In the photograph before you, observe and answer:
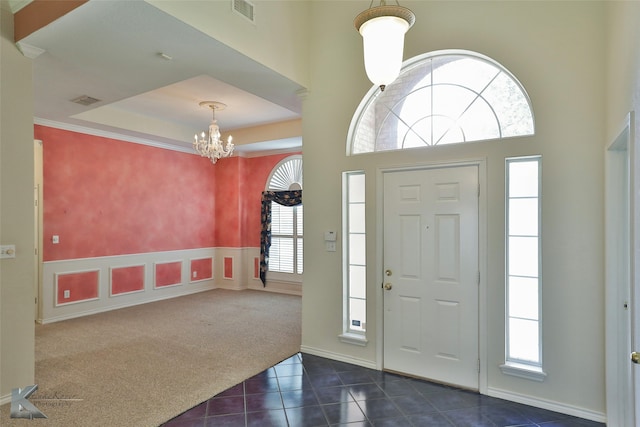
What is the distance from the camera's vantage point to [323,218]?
3.83m

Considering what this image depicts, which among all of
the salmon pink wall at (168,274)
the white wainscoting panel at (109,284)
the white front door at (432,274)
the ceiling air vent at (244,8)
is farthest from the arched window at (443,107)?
the salmon pink wall at (168,274)

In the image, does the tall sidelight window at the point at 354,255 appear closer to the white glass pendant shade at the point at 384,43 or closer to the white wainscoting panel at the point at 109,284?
the white glass pendant shade at the point at 384,43

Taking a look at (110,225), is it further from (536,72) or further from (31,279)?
(536,72)

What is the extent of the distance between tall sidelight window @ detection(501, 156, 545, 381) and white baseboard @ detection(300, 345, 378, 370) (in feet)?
3.97

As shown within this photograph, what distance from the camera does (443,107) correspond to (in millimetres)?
3273

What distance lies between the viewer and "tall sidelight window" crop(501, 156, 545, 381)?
2871 millimetres

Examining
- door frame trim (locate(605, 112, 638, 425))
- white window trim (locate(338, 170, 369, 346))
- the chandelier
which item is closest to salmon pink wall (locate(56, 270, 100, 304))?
the chandelier

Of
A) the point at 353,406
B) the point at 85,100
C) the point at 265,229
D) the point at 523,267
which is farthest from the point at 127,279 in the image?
the point at 523,267

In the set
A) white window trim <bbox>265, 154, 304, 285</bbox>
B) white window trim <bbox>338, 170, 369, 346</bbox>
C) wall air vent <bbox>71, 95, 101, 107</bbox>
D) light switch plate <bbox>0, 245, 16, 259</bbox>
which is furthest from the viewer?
white window trim <bbox>265, 154, 304, 285</bbox>

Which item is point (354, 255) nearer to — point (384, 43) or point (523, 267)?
point (523, 267)

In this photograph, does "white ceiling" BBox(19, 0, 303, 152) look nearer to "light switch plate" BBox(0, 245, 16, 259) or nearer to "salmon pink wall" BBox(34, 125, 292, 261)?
"salmon pink wall" BBox(34, 125, 292, 261)

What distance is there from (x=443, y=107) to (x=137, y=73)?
9.40 ft

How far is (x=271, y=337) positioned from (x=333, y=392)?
5.22ft

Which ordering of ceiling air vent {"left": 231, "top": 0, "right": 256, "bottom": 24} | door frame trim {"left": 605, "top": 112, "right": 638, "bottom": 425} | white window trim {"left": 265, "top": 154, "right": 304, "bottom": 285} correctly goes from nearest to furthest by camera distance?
door frame trim {"left": 605, "top": 112, "right": 638, "bottom": 425} < ceiling air vent {"left": 231, "top": 0, "right": 256, "bottom": 24} < white window trim {"left": 265, "top": 154, "right": 304, "bottom": 285}
